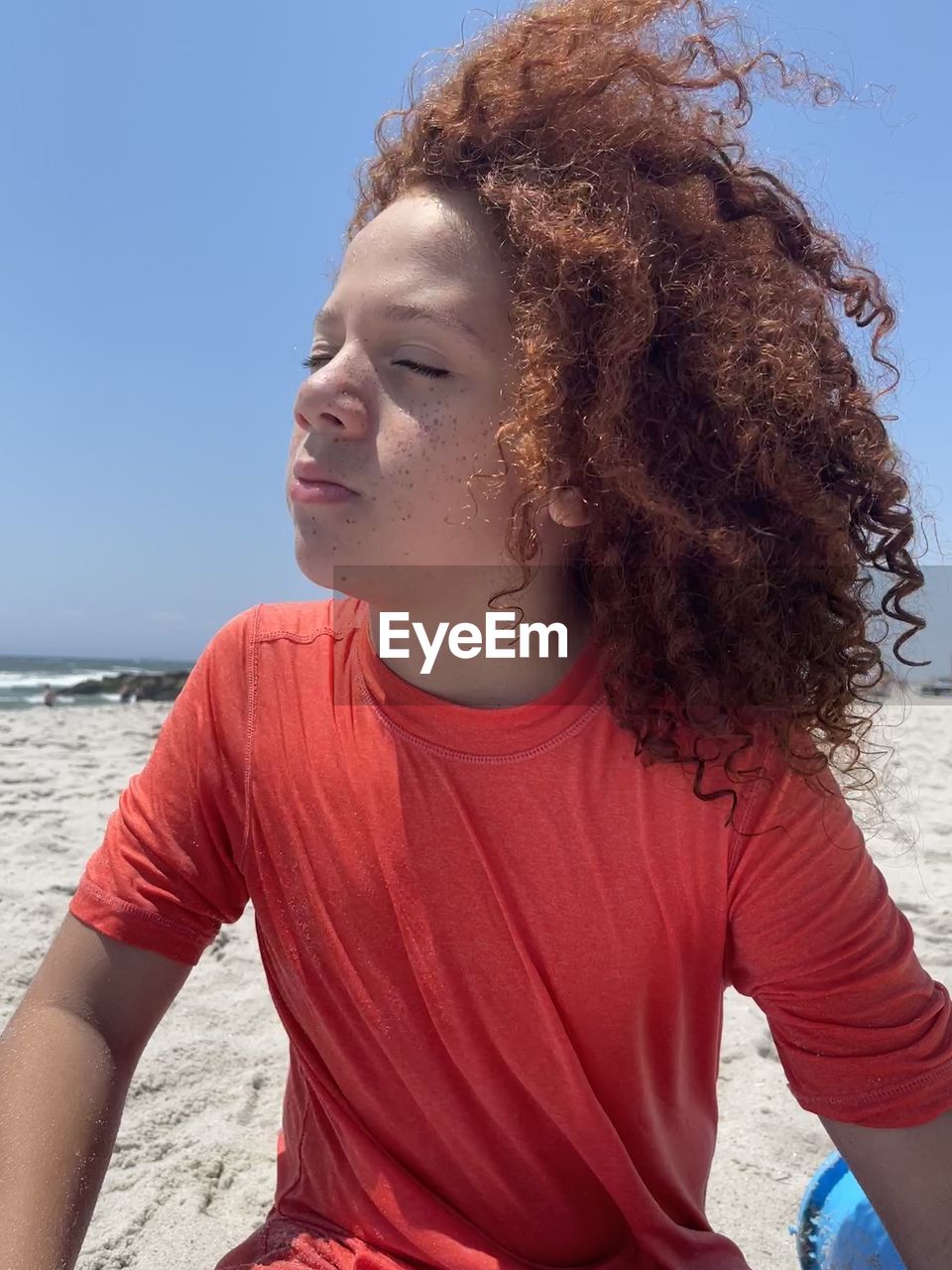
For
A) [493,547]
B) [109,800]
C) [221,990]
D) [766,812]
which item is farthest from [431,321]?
[109,800]

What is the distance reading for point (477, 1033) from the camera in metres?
1.19

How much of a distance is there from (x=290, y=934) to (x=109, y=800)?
4726 millimetres

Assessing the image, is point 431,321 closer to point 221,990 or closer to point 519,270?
point 519,270

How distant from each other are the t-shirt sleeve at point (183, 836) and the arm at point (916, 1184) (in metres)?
0.87

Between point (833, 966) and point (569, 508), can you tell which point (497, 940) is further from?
point (569, 508)

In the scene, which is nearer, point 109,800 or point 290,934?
point 290,934

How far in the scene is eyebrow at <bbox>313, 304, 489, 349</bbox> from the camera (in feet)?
3.81

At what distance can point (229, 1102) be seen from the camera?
2.45 metres

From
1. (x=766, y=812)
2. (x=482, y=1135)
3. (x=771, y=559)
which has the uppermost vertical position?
(x=771, y=559)

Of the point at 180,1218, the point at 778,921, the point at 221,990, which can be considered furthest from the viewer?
the point at 221,990

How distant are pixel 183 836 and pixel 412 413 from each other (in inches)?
25.9

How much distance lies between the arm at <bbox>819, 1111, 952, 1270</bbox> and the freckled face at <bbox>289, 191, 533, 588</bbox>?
883 mm

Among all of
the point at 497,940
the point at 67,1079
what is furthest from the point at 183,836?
the point at 497,940

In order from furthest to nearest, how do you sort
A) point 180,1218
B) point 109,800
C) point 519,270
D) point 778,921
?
point 109,800
point 180,1218
point 519,270
point 778,921
